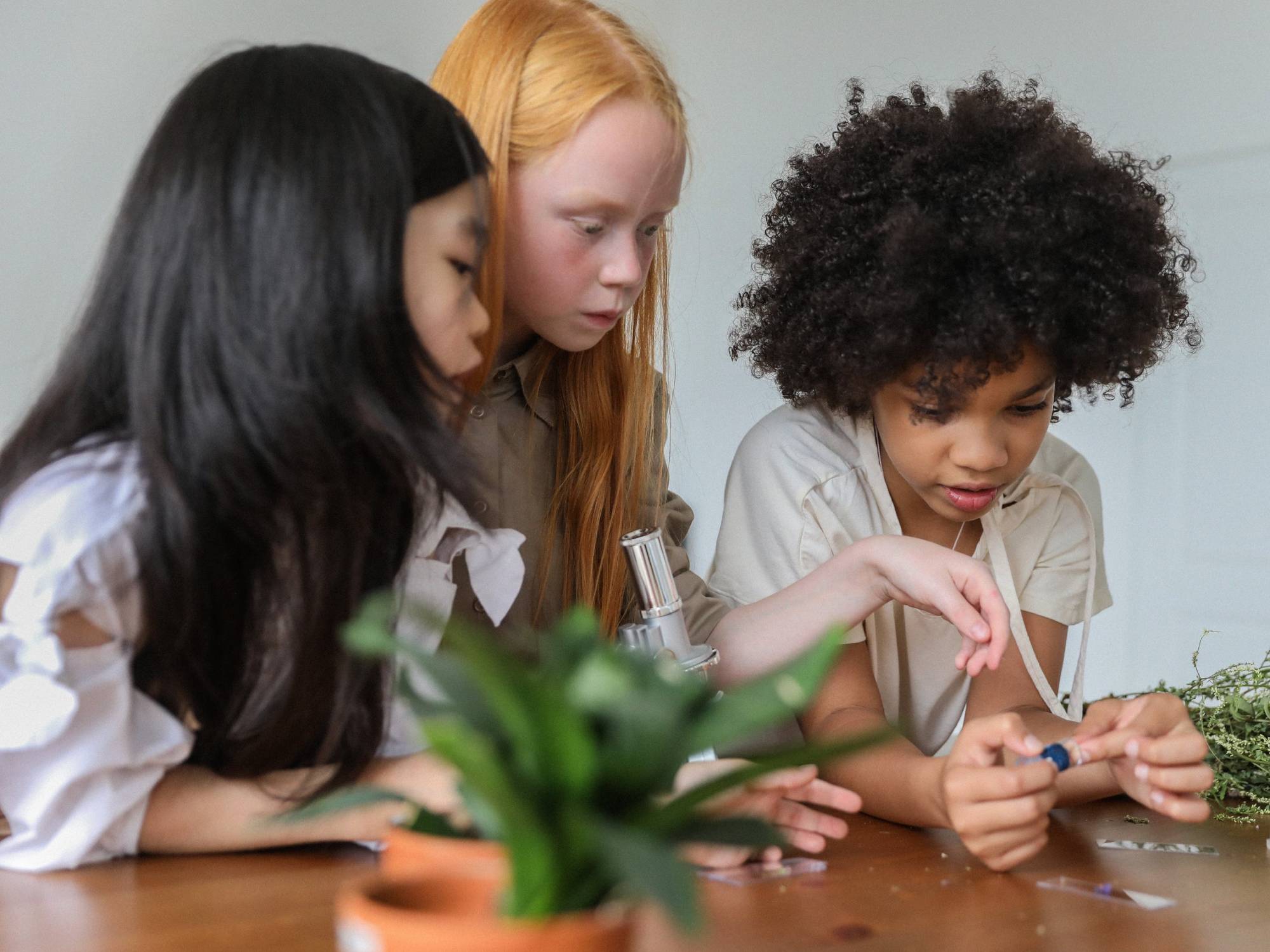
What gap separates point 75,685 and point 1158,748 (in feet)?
2.25

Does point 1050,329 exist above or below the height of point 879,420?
above

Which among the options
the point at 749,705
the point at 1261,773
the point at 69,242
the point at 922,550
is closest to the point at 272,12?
the point at 69,242

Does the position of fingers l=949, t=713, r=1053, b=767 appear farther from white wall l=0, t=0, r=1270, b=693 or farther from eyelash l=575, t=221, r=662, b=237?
white wall l=0, t=0, r=1270, b=693

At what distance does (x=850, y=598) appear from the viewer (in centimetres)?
111

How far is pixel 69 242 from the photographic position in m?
2.48

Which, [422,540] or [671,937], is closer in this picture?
[671,937]

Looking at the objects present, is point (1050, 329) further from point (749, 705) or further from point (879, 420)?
point (749, 705)

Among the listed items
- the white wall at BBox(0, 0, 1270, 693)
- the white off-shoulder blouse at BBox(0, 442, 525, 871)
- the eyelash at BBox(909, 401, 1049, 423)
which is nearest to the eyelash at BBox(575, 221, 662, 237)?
the eyelash at BBox(909, 401, 1049, 423)

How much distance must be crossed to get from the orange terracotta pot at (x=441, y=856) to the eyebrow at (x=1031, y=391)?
0.76 meters

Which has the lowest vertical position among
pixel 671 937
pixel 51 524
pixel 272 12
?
pixel 671 937

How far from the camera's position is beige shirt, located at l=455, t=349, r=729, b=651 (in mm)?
1189

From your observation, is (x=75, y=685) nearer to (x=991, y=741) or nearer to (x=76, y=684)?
(x=76, y=684)

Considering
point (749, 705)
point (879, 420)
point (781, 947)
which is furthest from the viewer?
point (879, 420)

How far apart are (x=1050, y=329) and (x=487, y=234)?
494 millimetres
